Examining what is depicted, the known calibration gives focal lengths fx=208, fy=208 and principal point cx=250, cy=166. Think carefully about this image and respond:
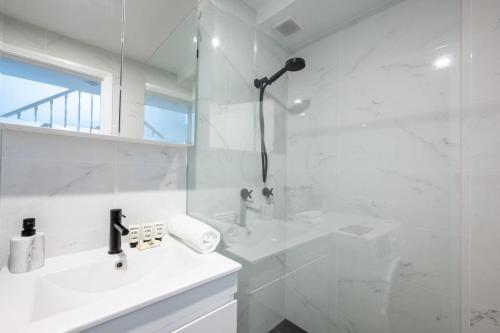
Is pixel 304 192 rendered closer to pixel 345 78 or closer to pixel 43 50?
pixel 345 78

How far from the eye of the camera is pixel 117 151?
98 cm

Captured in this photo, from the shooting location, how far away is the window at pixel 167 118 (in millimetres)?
1026

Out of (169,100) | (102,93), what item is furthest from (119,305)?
(169,100)

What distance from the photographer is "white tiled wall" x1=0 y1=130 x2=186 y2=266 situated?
763 millimetres

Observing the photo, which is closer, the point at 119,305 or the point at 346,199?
the point at 119,305

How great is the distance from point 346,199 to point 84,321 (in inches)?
48.4

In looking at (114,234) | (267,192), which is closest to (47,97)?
(114,234)

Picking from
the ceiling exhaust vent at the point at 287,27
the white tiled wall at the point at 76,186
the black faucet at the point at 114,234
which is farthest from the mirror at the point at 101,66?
the ceiling exhaust vent at the point at 287,27

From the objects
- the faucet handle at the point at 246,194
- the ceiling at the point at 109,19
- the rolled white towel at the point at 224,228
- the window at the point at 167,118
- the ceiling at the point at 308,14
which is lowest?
the rolled white towel at the point at 224,228

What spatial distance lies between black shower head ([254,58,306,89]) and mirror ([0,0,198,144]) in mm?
457

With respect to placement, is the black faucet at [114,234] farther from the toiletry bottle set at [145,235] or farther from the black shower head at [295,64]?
the black shower head at [295,64]

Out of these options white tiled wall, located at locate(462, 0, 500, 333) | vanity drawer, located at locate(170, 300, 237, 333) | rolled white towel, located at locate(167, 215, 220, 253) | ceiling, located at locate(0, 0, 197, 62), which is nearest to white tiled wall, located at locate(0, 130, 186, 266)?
rolled white towel, located at locate(167, 215, 220, 253)

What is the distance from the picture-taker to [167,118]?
3.59 ft

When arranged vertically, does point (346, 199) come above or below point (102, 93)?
below
